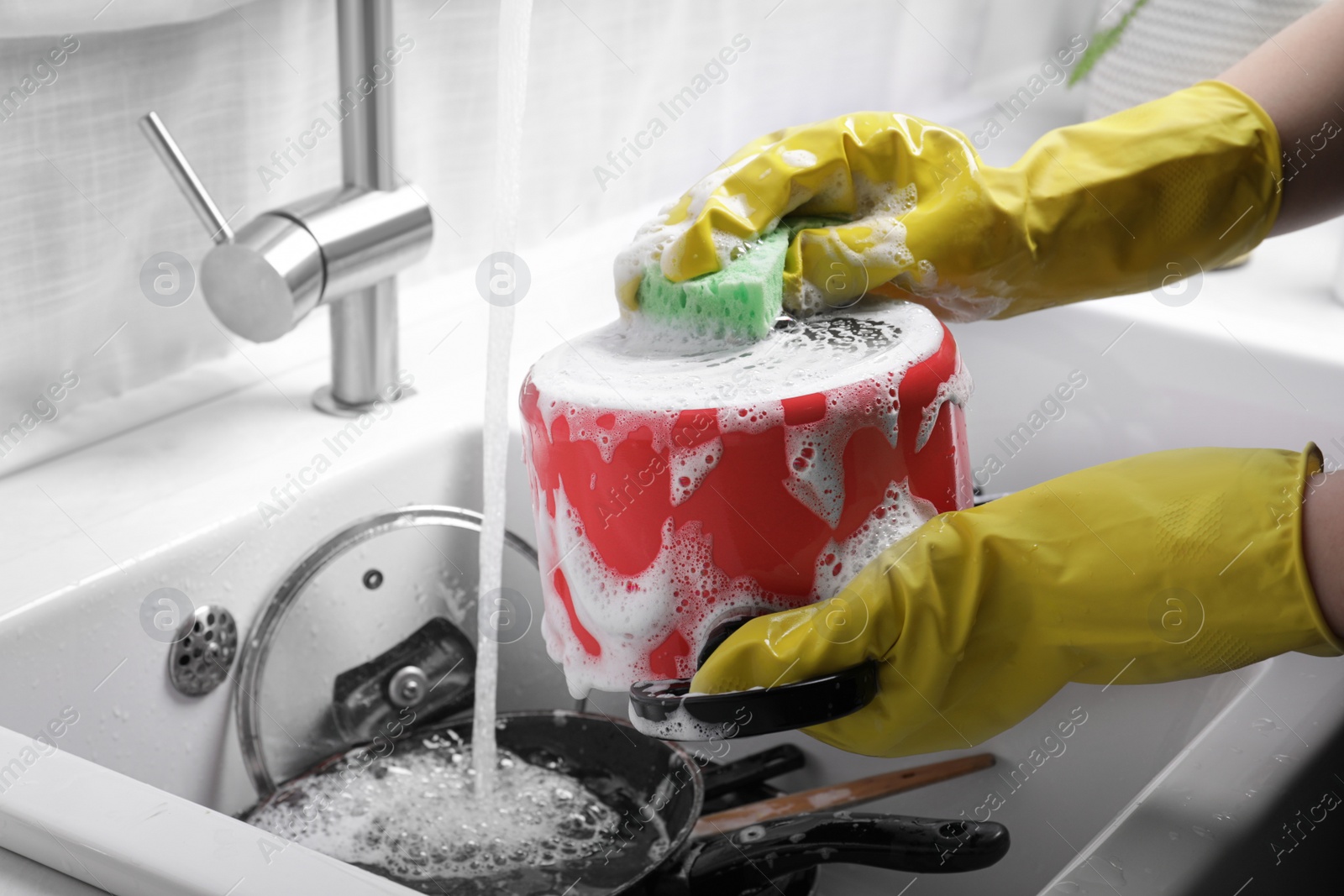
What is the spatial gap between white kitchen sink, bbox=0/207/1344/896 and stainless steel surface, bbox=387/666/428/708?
Result: 0.09 ft

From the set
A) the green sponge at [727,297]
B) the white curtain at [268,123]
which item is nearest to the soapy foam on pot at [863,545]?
the green sponge at [727,297]

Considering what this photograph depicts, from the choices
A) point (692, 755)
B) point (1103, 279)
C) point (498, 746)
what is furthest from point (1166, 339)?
point (498, 746)

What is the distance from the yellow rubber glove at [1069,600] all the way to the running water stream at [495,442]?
0.31 m

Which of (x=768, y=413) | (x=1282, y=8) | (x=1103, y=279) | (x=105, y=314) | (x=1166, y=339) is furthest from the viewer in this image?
(x=1282, y=8)

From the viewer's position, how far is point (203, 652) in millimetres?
819

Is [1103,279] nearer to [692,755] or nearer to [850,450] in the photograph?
[850,450]

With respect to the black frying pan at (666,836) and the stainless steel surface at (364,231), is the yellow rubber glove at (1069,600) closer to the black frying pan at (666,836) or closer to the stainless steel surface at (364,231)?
the black frying pan at (666,836)

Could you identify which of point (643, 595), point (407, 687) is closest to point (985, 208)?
point (643, 595)

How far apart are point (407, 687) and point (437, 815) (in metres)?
0.15

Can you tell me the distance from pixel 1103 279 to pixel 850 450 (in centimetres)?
34

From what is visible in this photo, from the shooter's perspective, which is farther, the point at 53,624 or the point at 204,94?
the point at 204,94

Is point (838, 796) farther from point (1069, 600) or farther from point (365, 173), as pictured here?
point (365, 173)

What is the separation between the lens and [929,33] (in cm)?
173

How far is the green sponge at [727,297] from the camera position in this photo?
612 mm
